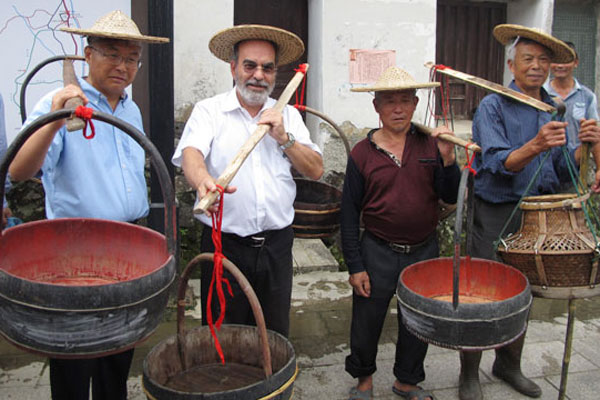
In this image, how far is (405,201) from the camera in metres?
2.90

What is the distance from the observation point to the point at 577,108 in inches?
162

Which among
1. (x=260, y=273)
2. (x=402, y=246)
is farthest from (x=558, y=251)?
(x=260, y=273)

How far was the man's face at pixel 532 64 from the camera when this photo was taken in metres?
2.99

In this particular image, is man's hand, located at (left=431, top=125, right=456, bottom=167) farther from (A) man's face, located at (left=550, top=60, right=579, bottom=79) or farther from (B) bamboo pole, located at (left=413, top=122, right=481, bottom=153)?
(A) man's face, located at (left=550, top=60, right=579, bottom=79)

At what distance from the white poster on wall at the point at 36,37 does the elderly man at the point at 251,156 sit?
5.35 ft

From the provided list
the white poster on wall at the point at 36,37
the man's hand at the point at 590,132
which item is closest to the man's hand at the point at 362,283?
the man's hand at the point at 590,132

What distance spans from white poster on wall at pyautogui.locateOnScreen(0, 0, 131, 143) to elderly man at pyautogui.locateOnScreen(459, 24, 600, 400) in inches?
101

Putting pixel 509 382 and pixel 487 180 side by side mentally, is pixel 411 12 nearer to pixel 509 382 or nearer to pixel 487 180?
pixel 487 180

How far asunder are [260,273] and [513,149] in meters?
1.50

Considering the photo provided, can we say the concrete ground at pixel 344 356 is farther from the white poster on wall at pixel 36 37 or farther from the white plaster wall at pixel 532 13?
the white plaster wall at pixel 532 13

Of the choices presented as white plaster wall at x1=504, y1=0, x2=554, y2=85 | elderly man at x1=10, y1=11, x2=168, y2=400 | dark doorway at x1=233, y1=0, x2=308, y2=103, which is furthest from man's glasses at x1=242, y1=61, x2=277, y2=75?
white plaster wall at x1=504, y1=0, x2=554, y2=85

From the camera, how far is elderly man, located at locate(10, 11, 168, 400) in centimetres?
228

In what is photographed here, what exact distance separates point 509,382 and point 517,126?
5.08 feet

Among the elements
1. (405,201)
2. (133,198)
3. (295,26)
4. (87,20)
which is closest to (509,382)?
(405,201)
